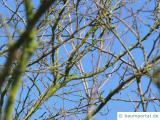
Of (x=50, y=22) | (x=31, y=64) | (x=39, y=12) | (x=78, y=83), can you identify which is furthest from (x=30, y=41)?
(x=78, y=83)

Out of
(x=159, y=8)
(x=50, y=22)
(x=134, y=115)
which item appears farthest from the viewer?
(x=50, y=22)

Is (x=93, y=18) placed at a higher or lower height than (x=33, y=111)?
higher

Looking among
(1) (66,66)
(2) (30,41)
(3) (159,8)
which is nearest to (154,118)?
(3) (159,8)

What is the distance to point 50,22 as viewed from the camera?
208 inches

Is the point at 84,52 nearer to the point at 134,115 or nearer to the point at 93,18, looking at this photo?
the point at 93,18

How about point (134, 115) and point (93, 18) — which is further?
point (93, 18)

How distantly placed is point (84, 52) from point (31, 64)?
0.77 metres

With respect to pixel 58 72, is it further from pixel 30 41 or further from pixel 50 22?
pixel 30 41

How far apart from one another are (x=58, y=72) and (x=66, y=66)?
127mm

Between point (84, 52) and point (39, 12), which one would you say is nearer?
point (39, 12)

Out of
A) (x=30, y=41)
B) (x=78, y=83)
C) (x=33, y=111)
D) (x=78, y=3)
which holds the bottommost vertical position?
(x=30, y=41)

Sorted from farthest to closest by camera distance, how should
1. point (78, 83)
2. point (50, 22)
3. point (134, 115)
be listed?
1. point (78, 83)
2. point (50, 22)
3. point (134, 115)

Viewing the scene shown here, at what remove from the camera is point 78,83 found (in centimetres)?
569

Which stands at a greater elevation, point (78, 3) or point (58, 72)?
point (78, 3)
